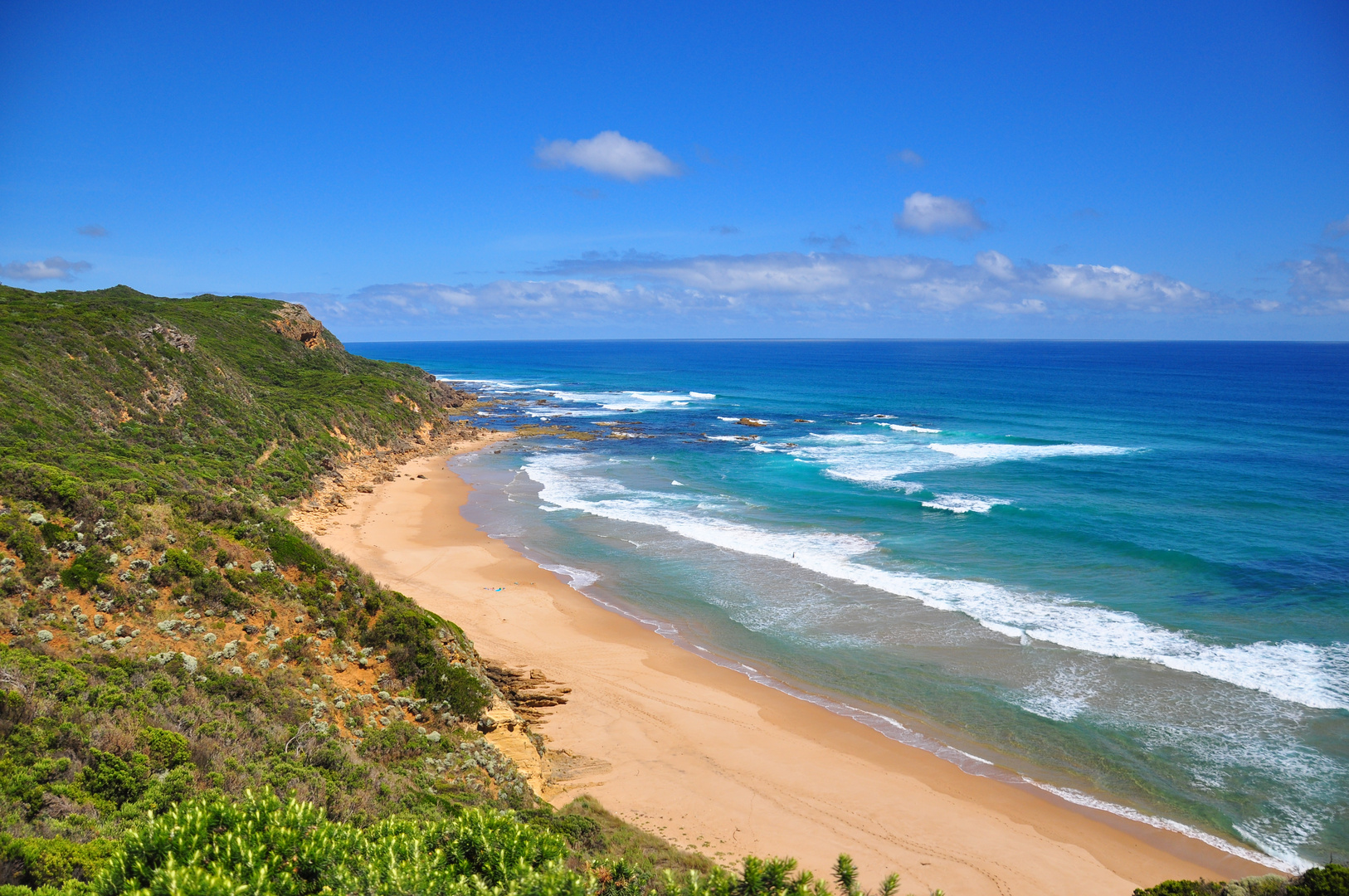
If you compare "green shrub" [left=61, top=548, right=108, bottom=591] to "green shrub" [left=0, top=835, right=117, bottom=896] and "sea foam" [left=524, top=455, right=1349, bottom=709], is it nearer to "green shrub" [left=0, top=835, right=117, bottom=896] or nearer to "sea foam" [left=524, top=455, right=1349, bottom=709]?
"green shrub" [left=0, top=835, right=117, bottom=896]

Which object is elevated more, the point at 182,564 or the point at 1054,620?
the point at 182,564

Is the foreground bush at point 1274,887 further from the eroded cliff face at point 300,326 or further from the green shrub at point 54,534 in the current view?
the eroded cliff face at point 300,326

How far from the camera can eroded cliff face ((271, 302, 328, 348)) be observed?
6756cm

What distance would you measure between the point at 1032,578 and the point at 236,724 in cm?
2642

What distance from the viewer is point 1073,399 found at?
83.6 m

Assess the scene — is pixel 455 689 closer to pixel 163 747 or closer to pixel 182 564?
pixel 163 747

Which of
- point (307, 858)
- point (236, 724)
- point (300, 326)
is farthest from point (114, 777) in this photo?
point (300, 326)

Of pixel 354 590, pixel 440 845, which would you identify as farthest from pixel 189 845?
pixel 354 590

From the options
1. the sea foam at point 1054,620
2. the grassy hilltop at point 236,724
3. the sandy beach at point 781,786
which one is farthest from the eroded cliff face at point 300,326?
the sandy beach at point 781,786

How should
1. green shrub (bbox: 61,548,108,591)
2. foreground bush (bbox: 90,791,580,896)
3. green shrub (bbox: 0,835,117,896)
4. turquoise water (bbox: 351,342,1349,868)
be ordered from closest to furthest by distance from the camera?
foreground bush (bbox: 90,791,580,896), green shrub (bbox: 0,835,117,896), green shrub (bbox: 61,548,108,591), turquoise water (bbox: 351,342,1349,868)

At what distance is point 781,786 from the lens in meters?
15.2

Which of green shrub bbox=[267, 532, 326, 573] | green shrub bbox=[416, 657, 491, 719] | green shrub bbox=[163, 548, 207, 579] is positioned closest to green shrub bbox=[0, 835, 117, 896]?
green shrub bbox=[416, 657, 491, 719]

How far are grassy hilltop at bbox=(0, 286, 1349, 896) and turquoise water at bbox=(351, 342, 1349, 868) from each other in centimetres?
771

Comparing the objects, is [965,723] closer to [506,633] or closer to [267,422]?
[506,633]
